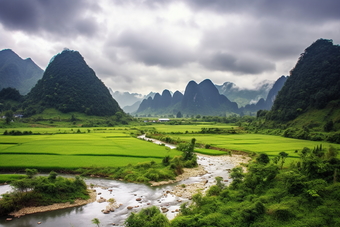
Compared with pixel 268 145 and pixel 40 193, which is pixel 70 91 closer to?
pixel 40 193

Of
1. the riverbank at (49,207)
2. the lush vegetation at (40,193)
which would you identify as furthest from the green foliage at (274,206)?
the lush vegetation at (40,193)

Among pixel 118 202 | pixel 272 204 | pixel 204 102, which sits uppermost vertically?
pixel 204 102

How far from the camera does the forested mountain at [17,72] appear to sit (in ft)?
388

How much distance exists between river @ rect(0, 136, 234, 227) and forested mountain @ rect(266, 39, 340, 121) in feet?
163

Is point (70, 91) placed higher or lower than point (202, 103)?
lower

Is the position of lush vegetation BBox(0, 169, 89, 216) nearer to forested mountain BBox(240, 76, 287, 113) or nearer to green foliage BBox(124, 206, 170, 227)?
green foliage BBox(124, 206, 170, 227)

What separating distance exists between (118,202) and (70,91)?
85573 millimetres

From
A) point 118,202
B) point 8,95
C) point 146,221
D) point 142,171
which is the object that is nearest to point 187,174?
point 142,171

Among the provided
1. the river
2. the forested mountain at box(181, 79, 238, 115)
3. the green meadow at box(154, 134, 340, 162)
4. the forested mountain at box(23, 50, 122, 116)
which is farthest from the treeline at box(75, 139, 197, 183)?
the forested mountain at box(181, 79, 238, 115)

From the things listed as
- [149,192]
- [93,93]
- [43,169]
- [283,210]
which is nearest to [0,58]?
[93,93]

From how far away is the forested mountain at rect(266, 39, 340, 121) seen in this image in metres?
51.0

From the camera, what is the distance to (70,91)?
84.4 metres

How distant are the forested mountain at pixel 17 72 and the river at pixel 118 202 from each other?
139 meters

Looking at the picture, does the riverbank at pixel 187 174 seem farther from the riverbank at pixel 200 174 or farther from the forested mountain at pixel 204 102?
the forested mountain at pixel 204 102
